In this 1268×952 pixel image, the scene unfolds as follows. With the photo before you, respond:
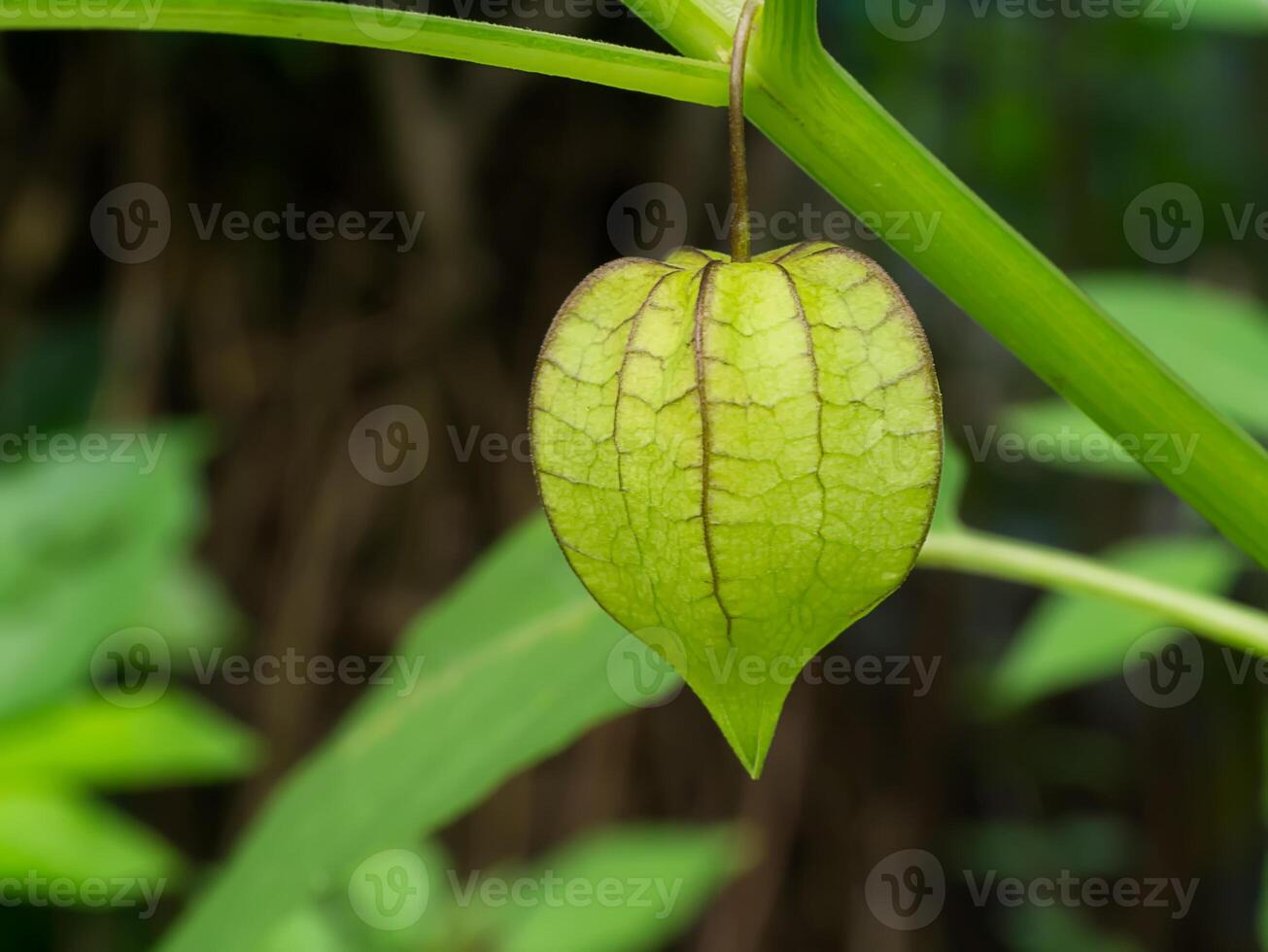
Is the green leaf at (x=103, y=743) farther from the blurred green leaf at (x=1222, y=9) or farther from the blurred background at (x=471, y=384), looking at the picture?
the blurred green leaf at (x=1222, y=9)

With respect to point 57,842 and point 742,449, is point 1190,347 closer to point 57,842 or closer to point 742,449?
point 742,449

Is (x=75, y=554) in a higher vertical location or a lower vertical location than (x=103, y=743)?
higher

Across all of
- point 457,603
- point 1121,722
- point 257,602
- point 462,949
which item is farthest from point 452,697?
point 1121,722

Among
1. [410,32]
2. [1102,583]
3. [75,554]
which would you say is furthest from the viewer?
[75,554]

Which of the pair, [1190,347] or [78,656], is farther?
[78,656]

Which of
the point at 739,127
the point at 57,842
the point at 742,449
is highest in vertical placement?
the point at 739,127

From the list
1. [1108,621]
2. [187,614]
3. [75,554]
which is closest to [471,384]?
[187,614]

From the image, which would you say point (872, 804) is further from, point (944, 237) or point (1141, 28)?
point (944, 237)

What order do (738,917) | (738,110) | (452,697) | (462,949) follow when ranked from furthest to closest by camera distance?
(738,917) < (462,949) < (452,697) < (738,110)
